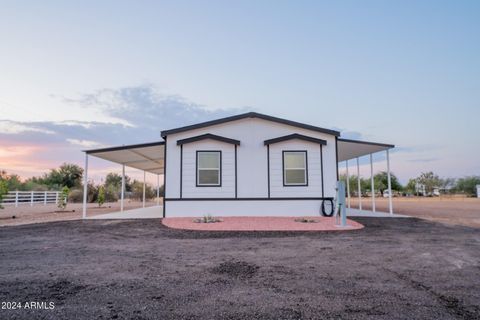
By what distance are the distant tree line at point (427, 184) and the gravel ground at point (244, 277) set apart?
130 ft

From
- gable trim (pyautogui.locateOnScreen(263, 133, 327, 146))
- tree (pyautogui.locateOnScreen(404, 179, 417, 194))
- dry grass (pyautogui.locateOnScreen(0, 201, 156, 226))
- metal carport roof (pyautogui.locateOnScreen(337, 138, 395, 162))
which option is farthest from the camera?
tree (pyautogui.locateOnScreen(404, 179, 417, 194))

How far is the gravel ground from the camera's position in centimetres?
279

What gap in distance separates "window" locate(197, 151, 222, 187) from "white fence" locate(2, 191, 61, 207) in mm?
17382

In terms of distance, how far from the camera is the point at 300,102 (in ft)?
54.4

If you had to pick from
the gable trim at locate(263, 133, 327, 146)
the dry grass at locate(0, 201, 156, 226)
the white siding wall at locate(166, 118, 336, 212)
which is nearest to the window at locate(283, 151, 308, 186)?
the white siding wall at locate(166, 118, 336, 212)

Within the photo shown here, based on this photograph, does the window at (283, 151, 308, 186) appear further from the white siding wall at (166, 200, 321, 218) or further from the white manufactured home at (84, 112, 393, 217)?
the white siding wall at (166, 200, 321, 218)

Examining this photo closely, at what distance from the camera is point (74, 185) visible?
35906 millimetres

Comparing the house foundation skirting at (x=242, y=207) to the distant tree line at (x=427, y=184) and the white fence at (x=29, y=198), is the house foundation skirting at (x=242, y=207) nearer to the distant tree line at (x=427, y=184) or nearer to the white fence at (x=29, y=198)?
the white fence at (x=29, y=198)

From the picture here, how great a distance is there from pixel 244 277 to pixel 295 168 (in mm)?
8127

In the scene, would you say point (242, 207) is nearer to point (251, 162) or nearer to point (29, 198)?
point (251, 162)

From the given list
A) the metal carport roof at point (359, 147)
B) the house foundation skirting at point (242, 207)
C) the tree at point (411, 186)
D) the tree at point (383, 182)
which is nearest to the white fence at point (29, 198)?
the house foundation skirting at point (242, 207)

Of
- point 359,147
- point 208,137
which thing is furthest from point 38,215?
point 359,147

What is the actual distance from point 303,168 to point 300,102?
6305mm

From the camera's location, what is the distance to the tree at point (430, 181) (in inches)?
1959
